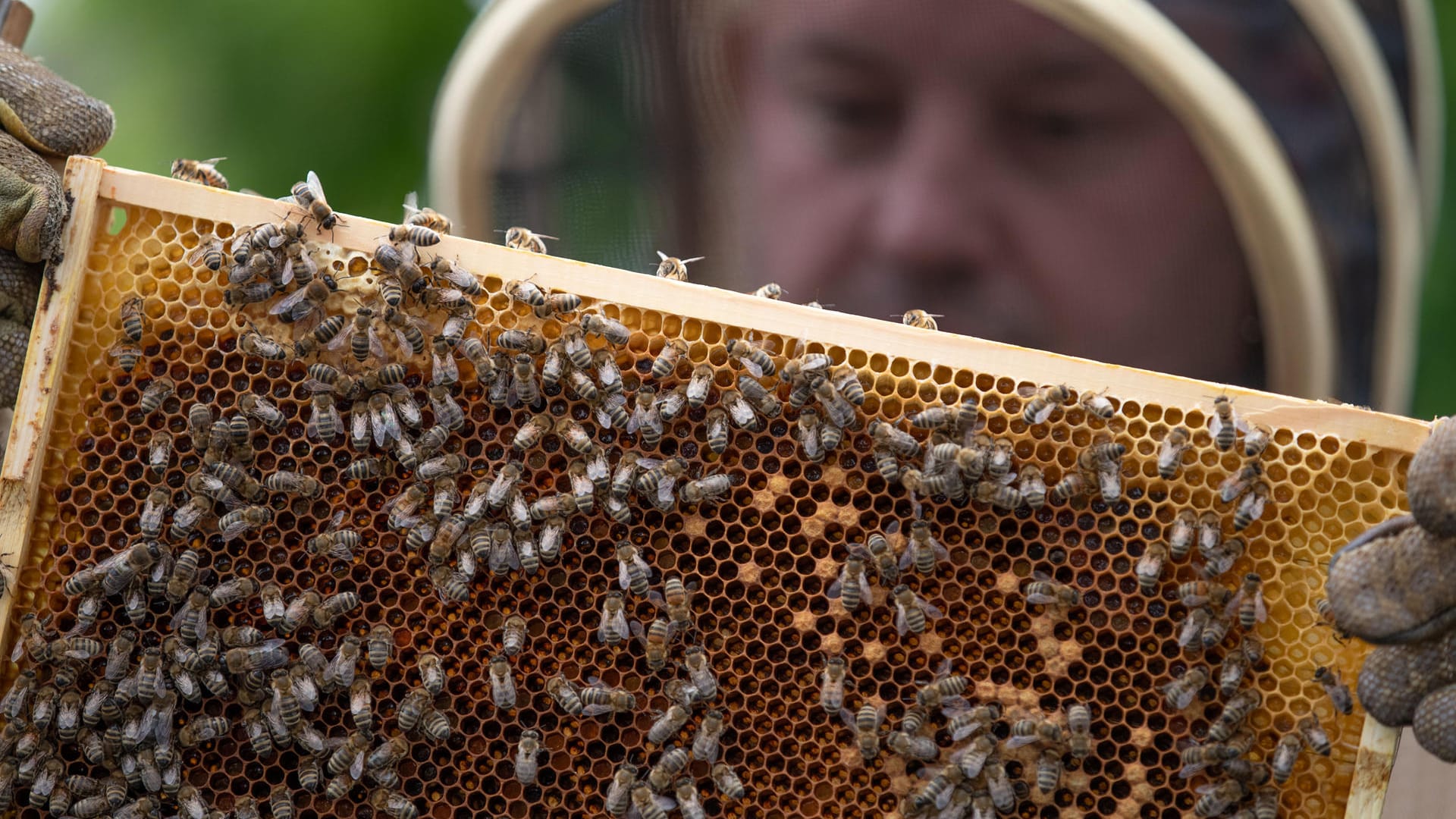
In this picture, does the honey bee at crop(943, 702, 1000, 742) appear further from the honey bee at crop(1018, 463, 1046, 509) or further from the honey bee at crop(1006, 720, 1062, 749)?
the honey bee at crop(1018, 463, 1046, 509)

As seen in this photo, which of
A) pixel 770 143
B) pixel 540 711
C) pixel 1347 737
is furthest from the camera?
pixel 770 143

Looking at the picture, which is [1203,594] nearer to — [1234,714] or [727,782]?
[1234,714]

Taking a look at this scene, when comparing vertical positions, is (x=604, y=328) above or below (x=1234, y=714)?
above

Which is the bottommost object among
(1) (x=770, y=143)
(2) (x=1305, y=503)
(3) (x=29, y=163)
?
(2) (x=1305, y=503)

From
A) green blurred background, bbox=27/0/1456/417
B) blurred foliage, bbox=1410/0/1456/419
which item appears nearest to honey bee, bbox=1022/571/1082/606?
blurred foliage, bbox=1410/0/1456/419

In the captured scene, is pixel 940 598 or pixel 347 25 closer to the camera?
pixel 940 598

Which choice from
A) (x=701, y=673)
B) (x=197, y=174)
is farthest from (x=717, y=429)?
(x=197, y=174)

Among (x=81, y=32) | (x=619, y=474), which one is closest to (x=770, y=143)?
(x=619, y=474)

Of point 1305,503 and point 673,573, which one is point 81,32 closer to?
point 673,573
